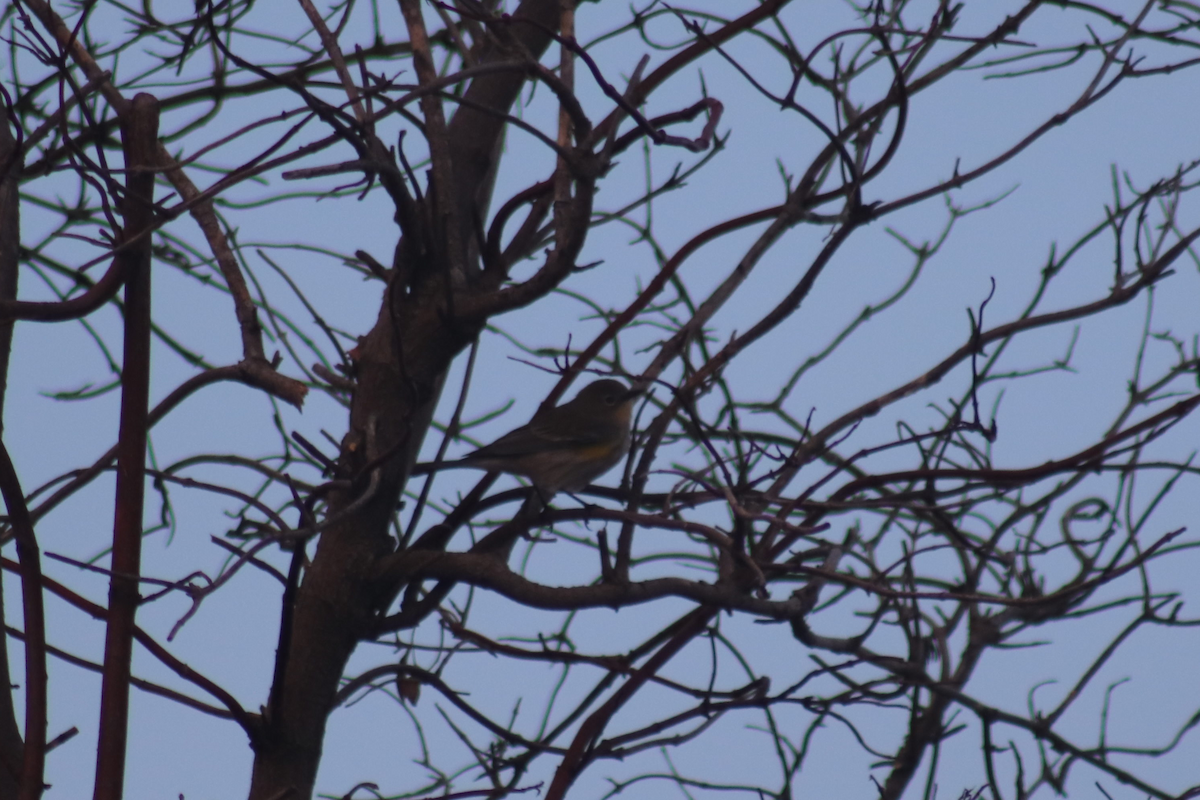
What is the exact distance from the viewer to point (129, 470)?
6.18 feet

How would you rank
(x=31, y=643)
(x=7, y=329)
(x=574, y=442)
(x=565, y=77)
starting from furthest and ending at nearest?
(x=574, y=442) → (x=565, y=77) → (x=7, y=329) → (x=31, y=643)

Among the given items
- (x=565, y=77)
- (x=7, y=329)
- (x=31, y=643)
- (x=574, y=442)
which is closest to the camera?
(x=31, y=643)

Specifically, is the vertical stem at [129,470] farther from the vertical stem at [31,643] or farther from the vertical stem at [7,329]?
the vertical stem at [7,329]

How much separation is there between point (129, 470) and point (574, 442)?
557 centimetres

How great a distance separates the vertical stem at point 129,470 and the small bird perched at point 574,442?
156 inches

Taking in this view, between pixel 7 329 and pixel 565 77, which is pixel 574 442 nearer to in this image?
pixel 565 77

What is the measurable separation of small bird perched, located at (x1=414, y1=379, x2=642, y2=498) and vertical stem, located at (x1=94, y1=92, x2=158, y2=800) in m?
3.96

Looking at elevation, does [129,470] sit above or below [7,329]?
below

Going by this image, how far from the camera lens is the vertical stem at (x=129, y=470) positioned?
178cm

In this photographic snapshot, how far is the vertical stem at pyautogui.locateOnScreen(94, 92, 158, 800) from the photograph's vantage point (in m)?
1.78

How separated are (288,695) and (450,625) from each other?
59cm

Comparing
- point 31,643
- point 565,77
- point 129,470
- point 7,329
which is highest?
point 565,77

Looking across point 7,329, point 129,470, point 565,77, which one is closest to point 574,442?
point 565,77

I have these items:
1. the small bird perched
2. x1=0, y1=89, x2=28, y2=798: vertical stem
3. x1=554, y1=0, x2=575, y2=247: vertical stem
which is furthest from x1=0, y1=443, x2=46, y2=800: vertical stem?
the small bird perched
